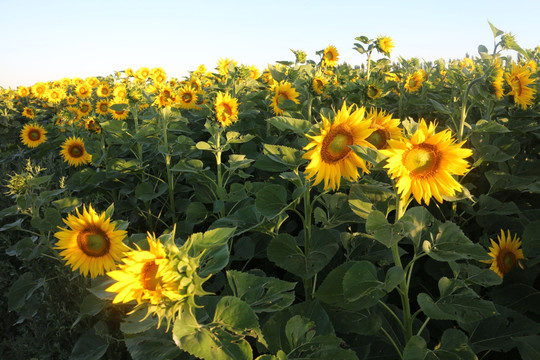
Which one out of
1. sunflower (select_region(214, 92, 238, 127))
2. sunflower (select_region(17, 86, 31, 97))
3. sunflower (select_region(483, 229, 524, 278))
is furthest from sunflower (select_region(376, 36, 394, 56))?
sunflower (select_region(17, 86, 31, 97))

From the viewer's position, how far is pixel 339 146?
1.58 meters

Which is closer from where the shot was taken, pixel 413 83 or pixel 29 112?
pixel 413 83

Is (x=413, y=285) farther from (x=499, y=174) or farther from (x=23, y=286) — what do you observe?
(x=23, y=286)

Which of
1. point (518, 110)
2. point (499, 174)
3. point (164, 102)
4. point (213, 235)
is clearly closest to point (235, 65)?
point (164, 102)

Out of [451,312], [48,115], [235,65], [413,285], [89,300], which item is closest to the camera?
[451,312]

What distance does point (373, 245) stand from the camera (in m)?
2.04

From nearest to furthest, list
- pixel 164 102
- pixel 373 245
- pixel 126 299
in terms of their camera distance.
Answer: pixel 126 299
pixel 373 245
pixel 164 102

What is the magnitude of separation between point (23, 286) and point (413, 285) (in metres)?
2.13

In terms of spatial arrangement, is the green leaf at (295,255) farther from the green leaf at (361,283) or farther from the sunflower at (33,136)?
the sunflower at (33,136)

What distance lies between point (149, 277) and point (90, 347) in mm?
952

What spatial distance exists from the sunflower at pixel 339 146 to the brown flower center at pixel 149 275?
0.65 metres

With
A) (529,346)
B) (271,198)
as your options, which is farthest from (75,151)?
(529,346)

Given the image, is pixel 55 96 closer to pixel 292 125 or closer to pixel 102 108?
pixel 102 108

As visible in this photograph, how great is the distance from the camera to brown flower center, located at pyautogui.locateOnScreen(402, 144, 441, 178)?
1369 millimetres
